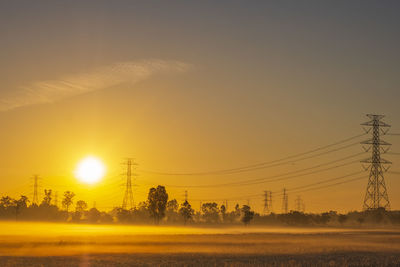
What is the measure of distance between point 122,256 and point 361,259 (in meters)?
31.9

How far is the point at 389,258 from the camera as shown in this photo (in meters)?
68.1

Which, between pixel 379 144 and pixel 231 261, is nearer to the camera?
pixel 231 261

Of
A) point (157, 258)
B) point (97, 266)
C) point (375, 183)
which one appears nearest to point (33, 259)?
point (97, 266)

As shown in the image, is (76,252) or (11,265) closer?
(11,265)

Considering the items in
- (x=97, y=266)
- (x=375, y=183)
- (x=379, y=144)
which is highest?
(x=379, y=144)

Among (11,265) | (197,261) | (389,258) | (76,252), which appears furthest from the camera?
(76,252)

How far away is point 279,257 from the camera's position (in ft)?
225

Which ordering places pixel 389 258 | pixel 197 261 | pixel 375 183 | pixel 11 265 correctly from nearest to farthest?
pixel 11 265 < pixel 197 261 < pixel 389 258 < pixel 375 183

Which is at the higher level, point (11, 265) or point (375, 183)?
point (375, 183)

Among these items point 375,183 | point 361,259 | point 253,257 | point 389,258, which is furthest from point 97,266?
point 375,183

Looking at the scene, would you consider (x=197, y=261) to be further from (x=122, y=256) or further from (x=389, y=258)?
(x=389, y=258)

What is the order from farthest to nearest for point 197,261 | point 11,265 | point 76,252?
1. point 76,252
2. point 197,261
3. point 11,265

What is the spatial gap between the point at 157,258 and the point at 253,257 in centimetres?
1296

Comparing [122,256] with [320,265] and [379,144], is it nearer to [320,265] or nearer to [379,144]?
[320,265]
